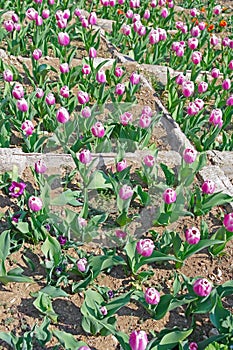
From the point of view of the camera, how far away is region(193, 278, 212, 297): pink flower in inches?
Answer: 109

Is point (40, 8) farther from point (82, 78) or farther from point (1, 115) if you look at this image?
point (1, 115)

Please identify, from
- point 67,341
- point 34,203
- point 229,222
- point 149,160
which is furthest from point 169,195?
point 67,341

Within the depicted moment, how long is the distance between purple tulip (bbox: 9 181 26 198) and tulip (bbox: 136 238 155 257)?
103cm

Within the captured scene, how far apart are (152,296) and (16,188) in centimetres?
132

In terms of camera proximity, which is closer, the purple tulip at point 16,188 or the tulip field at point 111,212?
the tulip field at point 111,212

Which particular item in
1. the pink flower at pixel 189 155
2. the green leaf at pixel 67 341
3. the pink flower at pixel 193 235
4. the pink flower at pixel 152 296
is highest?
the pink flower at pixel 189 155

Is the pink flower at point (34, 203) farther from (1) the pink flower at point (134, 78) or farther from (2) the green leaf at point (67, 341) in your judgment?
(1) the pink flower at point (134, 78)

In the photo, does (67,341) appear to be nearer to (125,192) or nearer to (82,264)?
(82,264)

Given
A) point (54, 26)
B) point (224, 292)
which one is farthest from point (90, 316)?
point (54, 26)

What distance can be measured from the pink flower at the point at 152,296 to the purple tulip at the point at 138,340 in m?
0.38

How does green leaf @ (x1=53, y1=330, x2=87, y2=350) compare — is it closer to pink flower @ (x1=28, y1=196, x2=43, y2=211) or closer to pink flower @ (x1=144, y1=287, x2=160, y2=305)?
pink flower @ (x1=144, y1=287, x2=160, y2=305)

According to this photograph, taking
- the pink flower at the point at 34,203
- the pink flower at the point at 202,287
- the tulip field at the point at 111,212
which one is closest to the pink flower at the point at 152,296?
the tulip field at the point at 111,212

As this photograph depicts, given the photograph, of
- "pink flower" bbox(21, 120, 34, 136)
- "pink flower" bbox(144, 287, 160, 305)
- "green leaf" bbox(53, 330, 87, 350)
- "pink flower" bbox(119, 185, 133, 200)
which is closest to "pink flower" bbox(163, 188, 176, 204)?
"pink flower" bbox(119, 185, 133, 200)

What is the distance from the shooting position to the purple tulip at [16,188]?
3639 millimetres
